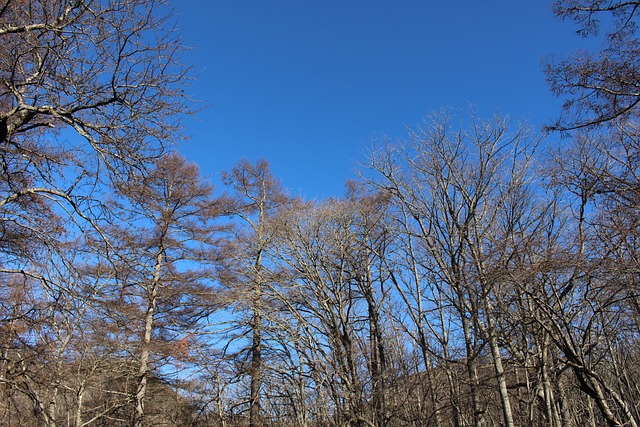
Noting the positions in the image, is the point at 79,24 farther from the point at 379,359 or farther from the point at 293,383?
the point at 379,359

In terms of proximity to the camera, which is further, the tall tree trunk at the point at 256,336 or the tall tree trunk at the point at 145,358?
the tall tree trunk at the point at 145,358

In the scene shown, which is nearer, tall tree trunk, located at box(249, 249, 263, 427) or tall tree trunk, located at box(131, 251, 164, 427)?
tall tree trunk, located at box(249, 249, 263, 427)

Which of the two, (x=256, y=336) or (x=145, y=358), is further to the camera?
(x=256, y=336)

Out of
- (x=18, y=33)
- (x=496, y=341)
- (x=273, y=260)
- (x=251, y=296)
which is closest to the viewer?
(x=18, y=33)

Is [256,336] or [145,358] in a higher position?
[256,336]

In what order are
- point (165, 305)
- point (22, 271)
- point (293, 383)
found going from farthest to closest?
point (165, 305), point (293, 383), point (22, 271)

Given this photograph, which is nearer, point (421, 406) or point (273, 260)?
point (421, 406)

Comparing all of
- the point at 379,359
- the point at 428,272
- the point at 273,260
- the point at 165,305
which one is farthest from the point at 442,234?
the point at 165,305

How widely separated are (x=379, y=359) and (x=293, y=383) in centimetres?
449

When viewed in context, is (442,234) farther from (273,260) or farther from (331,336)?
(273,260)

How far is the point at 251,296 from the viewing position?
13438 millimetres

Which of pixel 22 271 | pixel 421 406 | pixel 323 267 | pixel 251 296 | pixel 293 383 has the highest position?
pixel 323 267

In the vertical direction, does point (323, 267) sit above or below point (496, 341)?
above

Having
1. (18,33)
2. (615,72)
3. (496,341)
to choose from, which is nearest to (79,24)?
→ (18,33)
